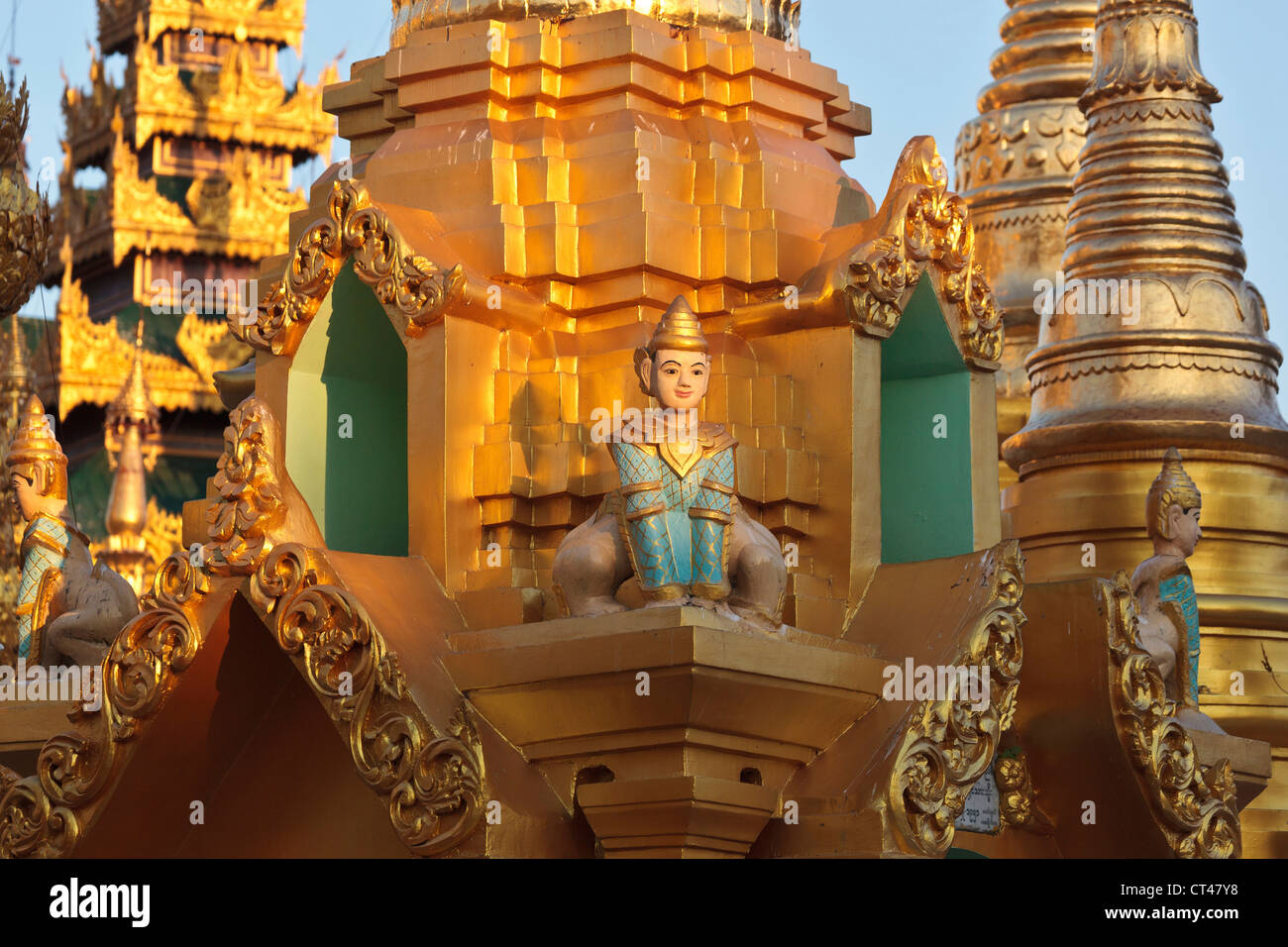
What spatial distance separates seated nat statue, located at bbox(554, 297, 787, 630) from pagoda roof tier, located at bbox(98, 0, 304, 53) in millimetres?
31920

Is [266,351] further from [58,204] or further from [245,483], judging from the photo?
[58,204]

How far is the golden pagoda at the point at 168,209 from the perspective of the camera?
124 ft

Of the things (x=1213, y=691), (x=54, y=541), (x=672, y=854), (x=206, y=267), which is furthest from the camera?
(x=206, y=267)

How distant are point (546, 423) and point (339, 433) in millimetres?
1152

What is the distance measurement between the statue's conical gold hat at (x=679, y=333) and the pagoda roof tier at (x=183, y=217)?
96.2 ft

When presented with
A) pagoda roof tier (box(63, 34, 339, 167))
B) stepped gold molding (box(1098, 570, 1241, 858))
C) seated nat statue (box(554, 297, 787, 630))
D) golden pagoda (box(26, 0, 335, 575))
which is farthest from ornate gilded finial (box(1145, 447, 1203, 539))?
pagoda roof tier (box(63, 34, 339, 167))

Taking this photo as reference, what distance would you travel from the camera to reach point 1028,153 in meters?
18.8

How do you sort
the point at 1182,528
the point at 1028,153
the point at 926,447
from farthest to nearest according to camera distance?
the point at 1028,153
the point at 1182,528
the point at 926,447

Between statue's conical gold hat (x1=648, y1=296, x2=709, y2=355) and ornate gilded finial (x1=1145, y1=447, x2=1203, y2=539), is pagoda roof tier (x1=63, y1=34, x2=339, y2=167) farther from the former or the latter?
statue's conical gold hat (x1=648, y1=296, x2=709, y2=355)

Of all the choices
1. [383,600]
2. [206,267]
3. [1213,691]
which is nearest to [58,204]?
[206,267]

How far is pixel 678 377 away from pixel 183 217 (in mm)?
30900

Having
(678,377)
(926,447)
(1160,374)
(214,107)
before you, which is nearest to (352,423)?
(678,377)

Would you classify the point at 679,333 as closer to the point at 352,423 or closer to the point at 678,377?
the point at 678,377
